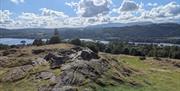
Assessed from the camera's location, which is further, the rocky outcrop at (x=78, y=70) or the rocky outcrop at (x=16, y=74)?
the rocky outcrop at (x=16, y=74)

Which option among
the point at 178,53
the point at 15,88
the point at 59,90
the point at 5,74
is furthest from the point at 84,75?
the point at 178,53

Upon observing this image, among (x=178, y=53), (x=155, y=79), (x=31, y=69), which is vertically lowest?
(x=178, y=53)

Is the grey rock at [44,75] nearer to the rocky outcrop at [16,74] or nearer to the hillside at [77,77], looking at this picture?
the hillside at [77,77]

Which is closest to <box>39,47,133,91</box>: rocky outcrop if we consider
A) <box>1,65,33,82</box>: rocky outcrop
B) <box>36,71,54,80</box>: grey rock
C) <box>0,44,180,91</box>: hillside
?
<box>0,44,180,91</box>: hillside

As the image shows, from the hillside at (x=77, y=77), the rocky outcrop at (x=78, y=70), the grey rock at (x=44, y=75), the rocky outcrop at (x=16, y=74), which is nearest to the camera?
the rocky outcrop at (x=78, y=70)

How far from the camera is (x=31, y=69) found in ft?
227

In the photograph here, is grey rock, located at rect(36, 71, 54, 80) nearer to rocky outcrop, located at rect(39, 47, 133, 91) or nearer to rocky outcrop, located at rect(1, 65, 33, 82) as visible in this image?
rocky outcrop, located at rect(39, 47, 133, 91)

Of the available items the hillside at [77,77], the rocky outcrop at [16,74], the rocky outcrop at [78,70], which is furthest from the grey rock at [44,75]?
the rocky outcrop at [16,74]

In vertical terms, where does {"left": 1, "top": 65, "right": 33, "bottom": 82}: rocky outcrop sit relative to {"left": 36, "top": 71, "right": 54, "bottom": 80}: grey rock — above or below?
below

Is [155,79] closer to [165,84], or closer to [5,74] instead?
[165,84]

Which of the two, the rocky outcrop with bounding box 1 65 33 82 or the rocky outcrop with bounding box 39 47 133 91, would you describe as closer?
the rocky outcrop with bounding box 39 47 133 91

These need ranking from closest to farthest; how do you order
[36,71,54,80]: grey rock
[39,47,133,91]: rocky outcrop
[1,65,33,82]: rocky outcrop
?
[39,47,133,91]: rocky outcrop < [36,71,54,80]: grey rock < [1,65,33,82]: rocky outcrop

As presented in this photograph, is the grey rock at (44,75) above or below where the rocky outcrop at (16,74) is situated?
above

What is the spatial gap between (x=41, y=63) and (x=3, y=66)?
41.2 ft
